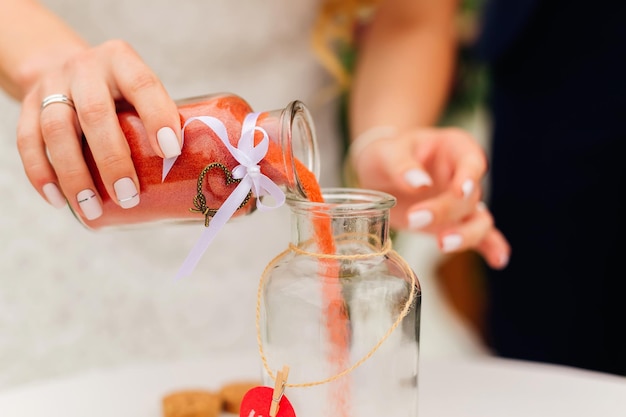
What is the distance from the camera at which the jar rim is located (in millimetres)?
581

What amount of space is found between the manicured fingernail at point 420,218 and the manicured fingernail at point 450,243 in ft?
0.11

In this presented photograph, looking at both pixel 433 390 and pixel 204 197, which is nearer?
pixel 204 197

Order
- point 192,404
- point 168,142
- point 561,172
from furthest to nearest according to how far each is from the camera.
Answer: point 561,172 → point 192,404 → point 168,142

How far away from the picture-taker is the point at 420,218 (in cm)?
77

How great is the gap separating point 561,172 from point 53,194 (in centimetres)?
94

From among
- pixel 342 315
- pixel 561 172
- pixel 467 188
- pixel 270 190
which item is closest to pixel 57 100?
pixel 270 190

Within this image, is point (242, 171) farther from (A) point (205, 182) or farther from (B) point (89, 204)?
(B) point (89, 204)

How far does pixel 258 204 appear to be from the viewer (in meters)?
0.59

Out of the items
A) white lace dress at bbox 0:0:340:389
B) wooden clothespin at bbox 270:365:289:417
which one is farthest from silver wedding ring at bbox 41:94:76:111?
white lace dress at bbox 0:0:340:389

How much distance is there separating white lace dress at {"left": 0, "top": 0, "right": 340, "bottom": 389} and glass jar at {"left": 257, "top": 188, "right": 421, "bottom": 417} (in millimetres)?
429

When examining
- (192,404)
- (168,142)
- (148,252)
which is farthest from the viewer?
(148,252)

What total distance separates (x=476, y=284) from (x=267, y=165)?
1.82 meters

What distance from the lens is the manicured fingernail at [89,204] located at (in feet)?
1.92

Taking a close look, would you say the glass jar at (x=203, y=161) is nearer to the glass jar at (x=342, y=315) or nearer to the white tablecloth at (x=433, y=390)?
the glass jar at (x=342, y=315)
